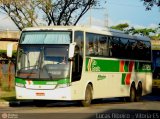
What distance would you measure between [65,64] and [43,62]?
2.80ft

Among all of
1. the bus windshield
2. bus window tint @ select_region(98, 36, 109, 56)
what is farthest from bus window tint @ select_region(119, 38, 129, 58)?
the bus windshield

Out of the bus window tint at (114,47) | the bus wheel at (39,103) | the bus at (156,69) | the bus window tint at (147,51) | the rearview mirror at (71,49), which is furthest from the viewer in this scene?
the bus at (156,69)

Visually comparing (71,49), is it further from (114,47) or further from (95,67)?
(114,47)

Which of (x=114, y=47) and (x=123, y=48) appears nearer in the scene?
(x=114, y=47)

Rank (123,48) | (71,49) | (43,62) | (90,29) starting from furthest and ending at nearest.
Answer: (123,48) < (90,29) < (43,62) < (71,49)

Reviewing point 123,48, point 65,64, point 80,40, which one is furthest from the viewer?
point 123,48

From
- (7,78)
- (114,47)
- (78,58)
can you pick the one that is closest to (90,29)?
(78,58)

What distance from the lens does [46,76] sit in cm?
2133

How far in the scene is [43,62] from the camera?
21.4 m

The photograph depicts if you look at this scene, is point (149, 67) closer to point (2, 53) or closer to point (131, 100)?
point (131, 100)

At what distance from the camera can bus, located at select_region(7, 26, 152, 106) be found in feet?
69.9

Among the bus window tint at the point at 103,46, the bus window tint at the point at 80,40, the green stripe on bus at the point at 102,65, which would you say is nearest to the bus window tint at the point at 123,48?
the green stripe on bus at the point at 102,65

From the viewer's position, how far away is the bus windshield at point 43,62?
69.9 ft

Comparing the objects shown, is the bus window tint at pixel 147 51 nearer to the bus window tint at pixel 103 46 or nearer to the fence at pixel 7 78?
the bus window tint at pixel 103 46
